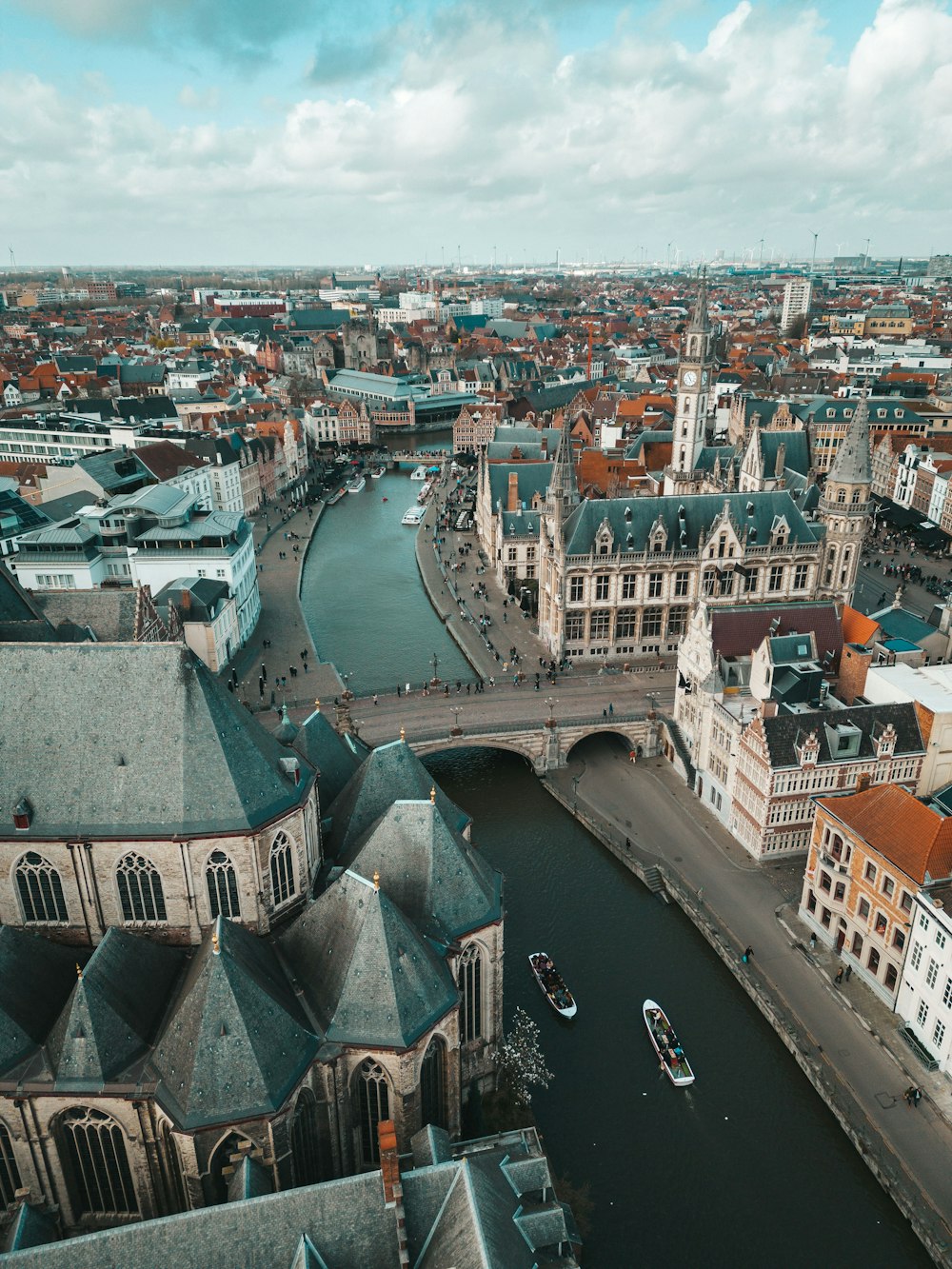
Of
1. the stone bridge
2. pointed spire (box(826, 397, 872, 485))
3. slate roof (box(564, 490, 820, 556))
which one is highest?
pointed spire (box(826, 397, 872, 485))

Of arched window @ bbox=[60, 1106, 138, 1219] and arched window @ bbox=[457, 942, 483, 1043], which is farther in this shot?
arched window @ bbox=[457, 942, 483, 1043]

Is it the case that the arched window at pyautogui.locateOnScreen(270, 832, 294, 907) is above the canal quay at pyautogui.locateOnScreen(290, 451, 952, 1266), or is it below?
above

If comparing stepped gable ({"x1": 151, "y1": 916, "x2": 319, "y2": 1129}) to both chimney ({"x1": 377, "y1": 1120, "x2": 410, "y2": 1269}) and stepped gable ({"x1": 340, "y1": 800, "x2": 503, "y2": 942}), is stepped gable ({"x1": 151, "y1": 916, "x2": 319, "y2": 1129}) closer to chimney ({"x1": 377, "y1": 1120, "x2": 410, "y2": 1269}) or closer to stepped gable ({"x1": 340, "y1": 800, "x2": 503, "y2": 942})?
chimney ({"x1": 377, "y1": 1120, "x2": 410, "y2": 1269})

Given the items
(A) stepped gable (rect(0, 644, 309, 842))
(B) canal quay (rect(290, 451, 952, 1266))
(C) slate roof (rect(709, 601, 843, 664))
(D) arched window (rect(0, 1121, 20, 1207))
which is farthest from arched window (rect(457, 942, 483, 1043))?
(C) slate roof (rect(709, 601, 843, 664))

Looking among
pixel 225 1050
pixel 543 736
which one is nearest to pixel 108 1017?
pixel 225 1050

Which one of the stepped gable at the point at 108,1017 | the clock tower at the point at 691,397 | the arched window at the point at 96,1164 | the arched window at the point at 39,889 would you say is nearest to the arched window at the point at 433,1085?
the stepped gable at the point at 108,1017

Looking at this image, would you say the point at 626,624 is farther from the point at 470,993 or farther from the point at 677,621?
the point at 470,993

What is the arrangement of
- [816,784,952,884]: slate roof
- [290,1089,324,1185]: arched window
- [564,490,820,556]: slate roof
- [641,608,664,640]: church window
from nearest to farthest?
[290,1089,324,1185]: arched window, [816,784,952,884]: slate roof, [564,490,820,556]: slate roof, [641,608,664,640]: church window
